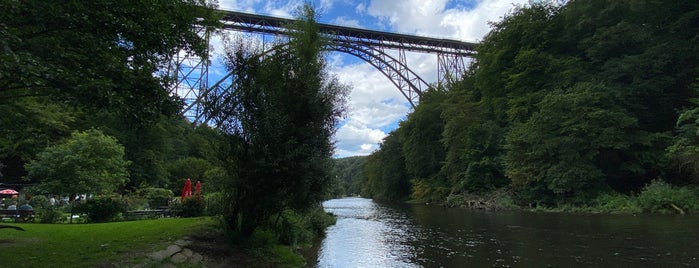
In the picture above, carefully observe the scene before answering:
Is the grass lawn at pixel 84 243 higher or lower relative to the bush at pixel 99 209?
lower

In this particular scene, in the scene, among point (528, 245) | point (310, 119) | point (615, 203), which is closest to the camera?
point (310, 119)

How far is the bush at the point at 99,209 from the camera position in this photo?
56.7ft

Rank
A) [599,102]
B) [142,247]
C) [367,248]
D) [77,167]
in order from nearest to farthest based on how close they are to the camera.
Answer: [142,247] < [367,248] < [77,167] < [599,102]

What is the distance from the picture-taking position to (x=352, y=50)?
56.1 m

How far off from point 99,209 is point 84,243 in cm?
752

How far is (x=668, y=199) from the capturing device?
2461 cm

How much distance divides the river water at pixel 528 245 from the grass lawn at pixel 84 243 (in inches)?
187

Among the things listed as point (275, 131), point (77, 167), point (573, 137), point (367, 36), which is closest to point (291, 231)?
point (275, 131)

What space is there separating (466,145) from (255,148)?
39404mm

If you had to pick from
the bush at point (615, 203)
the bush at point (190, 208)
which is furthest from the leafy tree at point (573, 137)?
the bush at point (190, 208)

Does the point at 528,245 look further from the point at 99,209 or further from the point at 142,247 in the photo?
the point at 99,209

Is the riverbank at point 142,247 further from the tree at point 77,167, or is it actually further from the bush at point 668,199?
the bush at point 668,199

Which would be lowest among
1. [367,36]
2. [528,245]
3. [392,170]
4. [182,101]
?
[528,245]

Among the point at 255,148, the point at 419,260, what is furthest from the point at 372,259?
the point at 255,148
